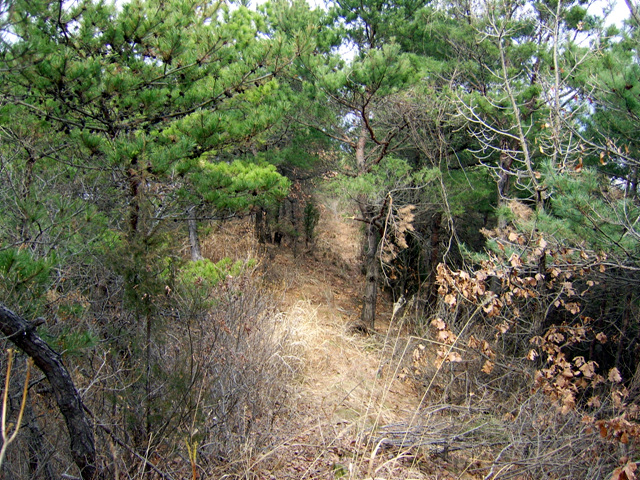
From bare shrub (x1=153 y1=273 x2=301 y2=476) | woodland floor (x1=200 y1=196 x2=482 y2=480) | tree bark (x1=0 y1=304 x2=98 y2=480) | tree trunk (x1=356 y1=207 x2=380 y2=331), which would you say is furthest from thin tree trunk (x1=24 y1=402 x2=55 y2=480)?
tree trunk (x1=356 y1=207 x2=380 y2=331)

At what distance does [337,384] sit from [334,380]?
401mm

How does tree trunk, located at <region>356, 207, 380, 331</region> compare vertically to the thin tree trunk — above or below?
above

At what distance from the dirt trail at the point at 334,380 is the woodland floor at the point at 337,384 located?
13 millimetres

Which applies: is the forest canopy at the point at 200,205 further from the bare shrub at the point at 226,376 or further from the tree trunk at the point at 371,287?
the tree trunk at the point at 371,287

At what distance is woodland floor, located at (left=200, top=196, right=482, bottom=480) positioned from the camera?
11.6 ft

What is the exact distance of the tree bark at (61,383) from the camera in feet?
7.70

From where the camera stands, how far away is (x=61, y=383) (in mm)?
2533

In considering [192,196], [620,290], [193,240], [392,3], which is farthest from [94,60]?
[620,290]

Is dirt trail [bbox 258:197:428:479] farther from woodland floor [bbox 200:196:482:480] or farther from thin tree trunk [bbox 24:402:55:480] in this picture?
thin tree trunk [bbox 24:402:55:480]

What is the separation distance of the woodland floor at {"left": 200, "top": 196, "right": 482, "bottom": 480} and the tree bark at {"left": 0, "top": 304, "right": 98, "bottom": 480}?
0.95 metres

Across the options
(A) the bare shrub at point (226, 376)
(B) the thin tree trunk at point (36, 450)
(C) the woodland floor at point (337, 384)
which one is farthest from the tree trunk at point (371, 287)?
(B) the thin tree trunk at point (36, 450)

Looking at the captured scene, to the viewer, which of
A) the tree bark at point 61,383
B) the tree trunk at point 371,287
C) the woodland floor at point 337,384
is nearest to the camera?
the tree bark at point 61,383

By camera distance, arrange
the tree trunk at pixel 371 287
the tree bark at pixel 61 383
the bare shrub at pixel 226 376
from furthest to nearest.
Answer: the tree trunk at pixel 371 287 < the bare shrub at pixel 226 376 < the tree bark at pixel 61 383

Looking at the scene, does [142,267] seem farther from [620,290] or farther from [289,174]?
[289,174]
